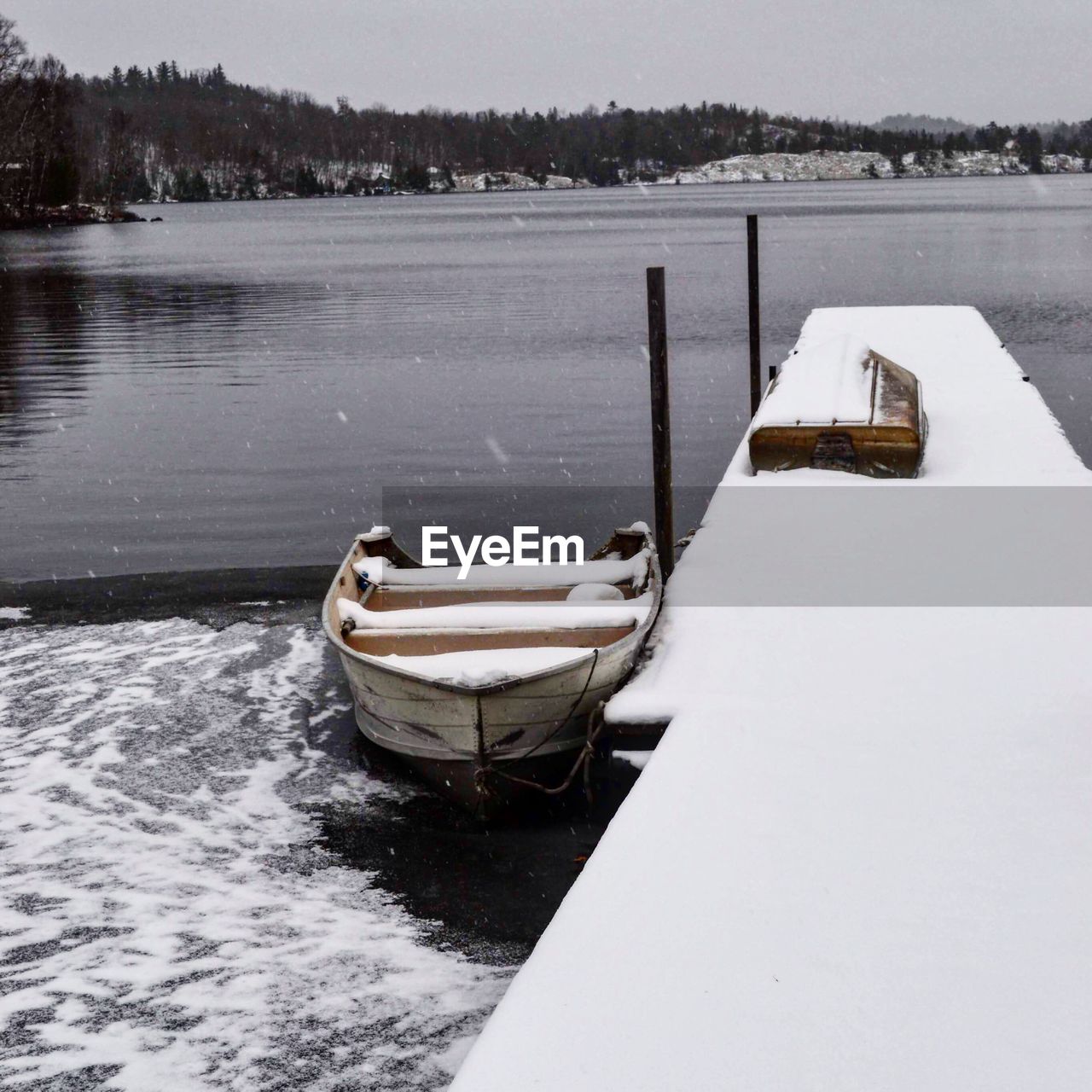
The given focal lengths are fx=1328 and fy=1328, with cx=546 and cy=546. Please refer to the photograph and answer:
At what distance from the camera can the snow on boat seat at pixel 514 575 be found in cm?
1017

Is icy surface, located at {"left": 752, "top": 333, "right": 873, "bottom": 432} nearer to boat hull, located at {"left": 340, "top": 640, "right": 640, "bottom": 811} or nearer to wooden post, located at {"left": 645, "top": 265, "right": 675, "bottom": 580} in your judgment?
wooden post, located at {"left": 645, "top": 265, "right": 675, "bottom": 580}

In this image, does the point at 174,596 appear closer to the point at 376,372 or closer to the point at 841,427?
the point at 841,427

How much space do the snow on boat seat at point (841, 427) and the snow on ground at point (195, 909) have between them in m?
5.06

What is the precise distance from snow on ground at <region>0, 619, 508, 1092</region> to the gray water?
15.8ft

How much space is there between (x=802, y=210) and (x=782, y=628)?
11663 centimetres

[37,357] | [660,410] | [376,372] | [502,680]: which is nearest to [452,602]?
[502,680]

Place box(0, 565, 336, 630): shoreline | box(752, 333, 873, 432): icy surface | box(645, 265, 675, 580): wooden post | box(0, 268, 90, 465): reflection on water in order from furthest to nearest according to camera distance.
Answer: box(0, 268, 90, 465): reflection on water → box(752, 333, 873, 432): icy surface → box(0, 565, 336, 630): shoreline → box(645, 265, 675, 580): wooden post

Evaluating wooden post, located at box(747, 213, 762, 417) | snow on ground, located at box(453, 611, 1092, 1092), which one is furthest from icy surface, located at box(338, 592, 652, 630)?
wooden post, located at box(747, 213, 762, 417)

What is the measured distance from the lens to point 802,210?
389ft

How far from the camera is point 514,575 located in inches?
405

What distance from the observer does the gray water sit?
17531mm

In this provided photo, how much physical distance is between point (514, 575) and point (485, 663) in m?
2.20

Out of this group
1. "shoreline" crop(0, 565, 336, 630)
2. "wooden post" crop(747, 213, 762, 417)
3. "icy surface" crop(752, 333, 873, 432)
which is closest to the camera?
"shoreline" crop(0, 565, 336, 630)

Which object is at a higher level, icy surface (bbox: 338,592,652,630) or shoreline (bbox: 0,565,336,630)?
icy surface (bbox: 338,592,652,630)
